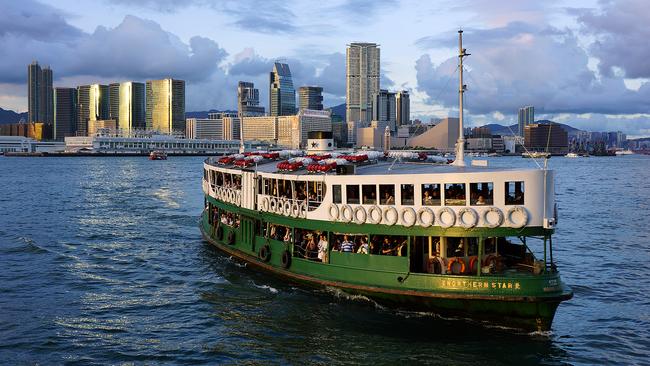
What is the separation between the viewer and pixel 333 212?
962 inches

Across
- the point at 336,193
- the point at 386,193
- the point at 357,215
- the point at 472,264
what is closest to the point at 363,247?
the point at 357,215

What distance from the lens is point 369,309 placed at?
23844mm

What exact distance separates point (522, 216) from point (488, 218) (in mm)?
1107

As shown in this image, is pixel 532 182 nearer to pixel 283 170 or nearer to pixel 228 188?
pixel 283 170

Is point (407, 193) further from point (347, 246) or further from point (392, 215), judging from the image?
point (347, 246)

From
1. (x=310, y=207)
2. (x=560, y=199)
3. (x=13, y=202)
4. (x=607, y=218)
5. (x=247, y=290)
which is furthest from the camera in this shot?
(x=560, y=199)

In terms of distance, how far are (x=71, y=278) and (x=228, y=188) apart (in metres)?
9.08

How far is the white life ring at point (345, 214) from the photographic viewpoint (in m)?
23.8

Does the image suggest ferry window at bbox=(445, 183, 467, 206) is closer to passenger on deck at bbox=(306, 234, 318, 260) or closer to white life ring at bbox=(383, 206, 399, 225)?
white life ring at bbox=(383, 206, 399, 225)

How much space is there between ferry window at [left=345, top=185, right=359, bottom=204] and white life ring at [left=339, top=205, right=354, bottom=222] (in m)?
0.32

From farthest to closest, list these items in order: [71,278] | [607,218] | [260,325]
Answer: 1. [607,218]
2. [71,278]
3. [260,325]

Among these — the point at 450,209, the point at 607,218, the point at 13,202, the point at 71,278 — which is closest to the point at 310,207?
the point at 450,209

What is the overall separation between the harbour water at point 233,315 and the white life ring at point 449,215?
3669 millimetres

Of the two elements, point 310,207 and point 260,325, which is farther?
point 310,207
